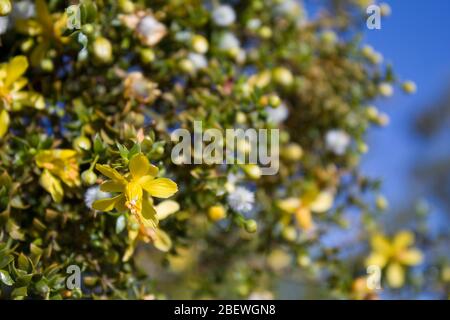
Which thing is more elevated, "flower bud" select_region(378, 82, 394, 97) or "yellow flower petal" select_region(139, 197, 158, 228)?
"flower bud" select_region(378, 82, 394, 97)

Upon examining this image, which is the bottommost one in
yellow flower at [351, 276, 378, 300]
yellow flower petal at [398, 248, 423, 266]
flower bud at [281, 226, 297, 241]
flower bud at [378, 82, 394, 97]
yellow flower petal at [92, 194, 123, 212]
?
yellow flower at [351, 276, 378, 300]

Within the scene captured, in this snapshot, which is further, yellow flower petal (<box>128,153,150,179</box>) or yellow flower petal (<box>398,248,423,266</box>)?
yellow flower petal (<box>398,248,423,266</box>)

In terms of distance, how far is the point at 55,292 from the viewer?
82 centimetres

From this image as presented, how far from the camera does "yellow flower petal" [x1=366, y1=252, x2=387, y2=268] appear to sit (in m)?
1.34

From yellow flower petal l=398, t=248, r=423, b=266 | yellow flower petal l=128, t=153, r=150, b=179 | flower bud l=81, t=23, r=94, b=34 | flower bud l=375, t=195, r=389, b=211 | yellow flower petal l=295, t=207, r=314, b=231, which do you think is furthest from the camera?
yellow flower petal l=398, t=248, r=423, b=266

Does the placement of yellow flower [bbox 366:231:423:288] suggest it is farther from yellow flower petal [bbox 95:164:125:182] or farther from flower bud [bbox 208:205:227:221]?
yellow flower petal [bbox 95:164:125:182]

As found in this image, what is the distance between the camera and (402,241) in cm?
144

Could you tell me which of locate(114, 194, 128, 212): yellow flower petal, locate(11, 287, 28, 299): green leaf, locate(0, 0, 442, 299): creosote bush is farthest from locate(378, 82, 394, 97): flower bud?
locate(11, 287, 28, 299): green leaf

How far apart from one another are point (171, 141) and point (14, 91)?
240 millimetres

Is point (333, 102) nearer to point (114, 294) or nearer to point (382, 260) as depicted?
point (382, 260)

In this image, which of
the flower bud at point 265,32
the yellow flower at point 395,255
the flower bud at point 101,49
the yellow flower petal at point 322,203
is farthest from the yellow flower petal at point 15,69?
the yellow flower at point 395,255

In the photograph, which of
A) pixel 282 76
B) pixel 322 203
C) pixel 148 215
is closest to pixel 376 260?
pixel 322 203

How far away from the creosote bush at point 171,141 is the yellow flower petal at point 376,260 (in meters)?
0.01

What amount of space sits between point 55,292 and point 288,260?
27.8 inches
